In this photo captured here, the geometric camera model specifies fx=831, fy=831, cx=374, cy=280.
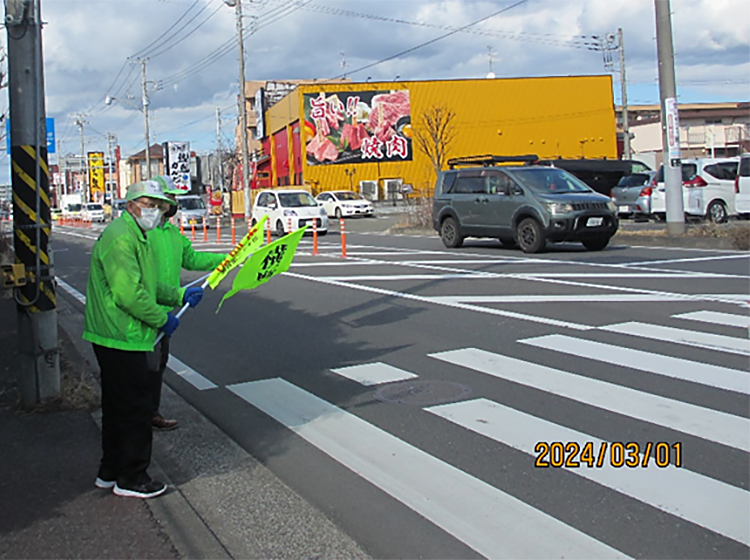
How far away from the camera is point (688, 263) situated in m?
14.6

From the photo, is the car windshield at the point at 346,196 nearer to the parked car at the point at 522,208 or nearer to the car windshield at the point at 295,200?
the car windshield at the point at 295,200

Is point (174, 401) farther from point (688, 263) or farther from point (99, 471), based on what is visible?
point (688, 263)

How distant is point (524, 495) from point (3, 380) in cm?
493

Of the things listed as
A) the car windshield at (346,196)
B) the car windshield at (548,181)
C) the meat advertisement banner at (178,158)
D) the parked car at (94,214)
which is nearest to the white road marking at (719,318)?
the car windshield at (548,181)

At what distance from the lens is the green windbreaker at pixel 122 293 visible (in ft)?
14.2

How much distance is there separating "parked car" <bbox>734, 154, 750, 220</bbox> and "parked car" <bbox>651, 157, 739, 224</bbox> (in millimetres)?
1003

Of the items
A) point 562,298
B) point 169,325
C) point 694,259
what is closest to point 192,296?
point 169,325

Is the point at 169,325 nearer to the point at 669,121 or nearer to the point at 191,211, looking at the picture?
the point at 669,121

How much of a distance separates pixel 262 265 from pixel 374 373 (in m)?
2.47

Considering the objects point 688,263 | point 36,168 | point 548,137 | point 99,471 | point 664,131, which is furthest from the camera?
point 548,137

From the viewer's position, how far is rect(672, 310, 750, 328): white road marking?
28.8 feet

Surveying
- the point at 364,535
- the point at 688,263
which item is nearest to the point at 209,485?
the point at 364,535

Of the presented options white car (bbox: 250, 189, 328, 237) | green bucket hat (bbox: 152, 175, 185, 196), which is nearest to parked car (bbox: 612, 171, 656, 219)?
white car (bbox: 250, 189, 328, 237)

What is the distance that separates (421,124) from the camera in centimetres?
6256
